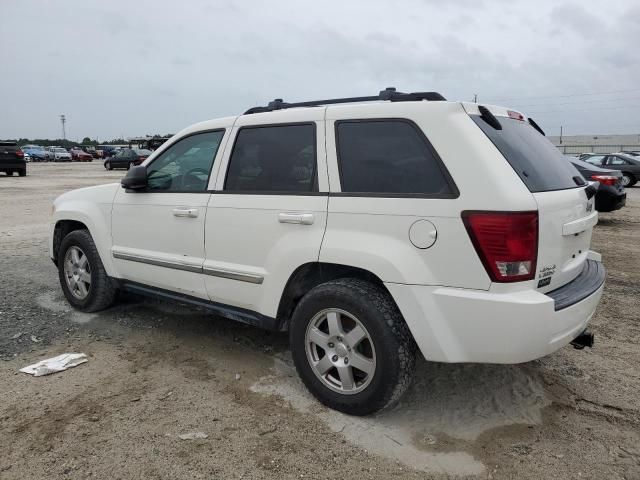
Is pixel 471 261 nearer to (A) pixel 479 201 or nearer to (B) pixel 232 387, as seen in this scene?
(A) pixel 479 201

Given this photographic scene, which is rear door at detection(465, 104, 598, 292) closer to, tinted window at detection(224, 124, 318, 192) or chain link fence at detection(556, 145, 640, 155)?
tinted window at detection(224, 124, 318, 192)

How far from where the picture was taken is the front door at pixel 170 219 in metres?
3.89

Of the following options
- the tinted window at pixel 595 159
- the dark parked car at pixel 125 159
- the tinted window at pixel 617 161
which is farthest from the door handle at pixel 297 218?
the dark parked car at pixel 125 159

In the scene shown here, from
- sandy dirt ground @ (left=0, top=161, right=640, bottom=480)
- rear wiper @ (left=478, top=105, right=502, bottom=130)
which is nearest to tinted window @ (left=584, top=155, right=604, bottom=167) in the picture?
sandy dirt ground @ (left=0, top=161, right=640, bottom=480)

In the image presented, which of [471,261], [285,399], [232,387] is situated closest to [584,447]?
[471,261]

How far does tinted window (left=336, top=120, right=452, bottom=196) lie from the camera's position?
113 inches

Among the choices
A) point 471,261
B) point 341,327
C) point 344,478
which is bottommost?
point 344,478

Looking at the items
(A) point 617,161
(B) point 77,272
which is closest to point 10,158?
(B) point 77,272

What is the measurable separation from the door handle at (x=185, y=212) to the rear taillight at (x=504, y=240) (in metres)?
2.01

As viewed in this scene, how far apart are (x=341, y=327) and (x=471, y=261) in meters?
0.87

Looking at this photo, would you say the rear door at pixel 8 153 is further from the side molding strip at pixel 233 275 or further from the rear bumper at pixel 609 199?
the side molding strip at pixel 233 275

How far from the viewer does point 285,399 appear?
3387 millimetres

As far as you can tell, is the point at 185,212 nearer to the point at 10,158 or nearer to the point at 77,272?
the point at 77,272

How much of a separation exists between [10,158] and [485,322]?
1089 inches
